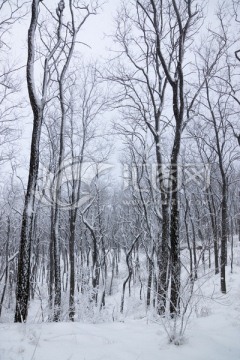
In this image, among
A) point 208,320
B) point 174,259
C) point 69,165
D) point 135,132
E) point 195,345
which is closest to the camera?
point 195,345

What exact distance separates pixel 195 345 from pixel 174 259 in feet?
10.2

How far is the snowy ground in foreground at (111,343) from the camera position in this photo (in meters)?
3.28

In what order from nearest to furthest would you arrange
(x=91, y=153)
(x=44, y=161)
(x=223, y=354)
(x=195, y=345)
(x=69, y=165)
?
(x=223, y=354)
(x=195, y=345)
(x=69, y=165)
(x=91, y=153)
(x=44, y=161)

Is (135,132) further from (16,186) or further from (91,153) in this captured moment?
(16,186)

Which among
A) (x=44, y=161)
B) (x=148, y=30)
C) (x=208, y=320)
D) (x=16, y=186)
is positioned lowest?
(x=208, y=320)

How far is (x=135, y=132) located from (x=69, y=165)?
4205mm

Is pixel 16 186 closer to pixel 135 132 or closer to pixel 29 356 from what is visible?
pixel 135 132

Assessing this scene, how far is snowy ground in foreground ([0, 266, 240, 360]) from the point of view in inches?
129

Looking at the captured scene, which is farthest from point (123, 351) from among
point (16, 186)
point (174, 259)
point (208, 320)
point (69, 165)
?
point (16, 186)

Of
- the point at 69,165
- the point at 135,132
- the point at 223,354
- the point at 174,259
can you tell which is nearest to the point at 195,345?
the point at 223,354

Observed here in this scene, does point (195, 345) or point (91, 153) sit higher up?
point (91, 153)

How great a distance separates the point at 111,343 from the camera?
378 cm

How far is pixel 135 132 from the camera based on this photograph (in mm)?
11852

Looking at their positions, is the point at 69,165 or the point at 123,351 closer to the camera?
the point at 123,351
